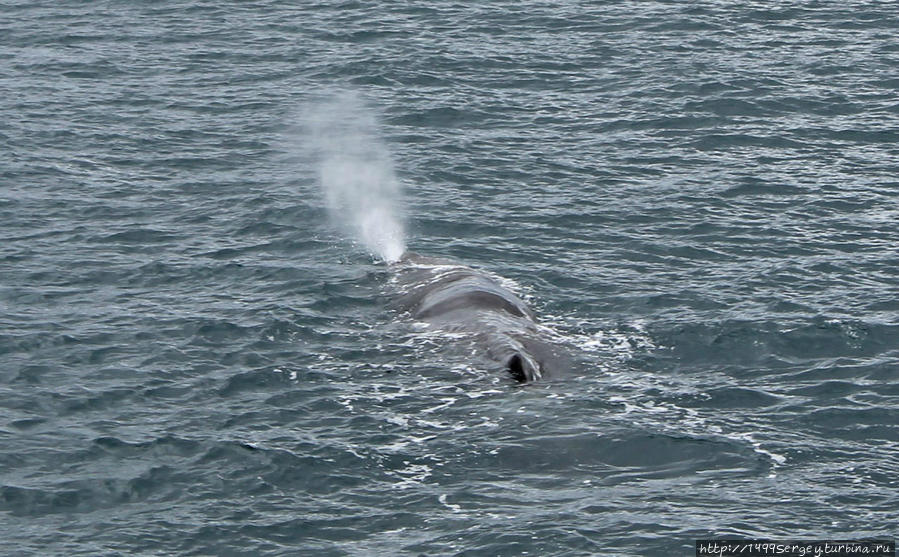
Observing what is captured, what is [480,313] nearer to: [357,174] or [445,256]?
[445,256]

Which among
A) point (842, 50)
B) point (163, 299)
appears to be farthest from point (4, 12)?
point (842, 50)

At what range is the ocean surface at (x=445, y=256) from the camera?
4175 centimetres

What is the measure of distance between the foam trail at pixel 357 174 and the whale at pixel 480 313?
3646 mm

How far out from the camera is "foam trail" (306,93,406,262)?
64688mm

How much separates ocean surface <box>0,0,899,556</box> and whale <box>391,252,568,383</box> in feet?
2.72

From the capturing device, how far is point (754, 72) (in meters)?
80.2

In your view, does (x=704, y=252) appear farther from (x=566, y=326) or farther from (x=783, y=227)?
(x=566, y=326)

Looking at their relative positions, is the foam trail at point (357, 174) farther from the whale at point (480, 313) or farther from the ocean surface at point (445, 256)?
the whale at point (480, 313)

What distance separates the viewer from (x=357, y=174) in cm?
7075

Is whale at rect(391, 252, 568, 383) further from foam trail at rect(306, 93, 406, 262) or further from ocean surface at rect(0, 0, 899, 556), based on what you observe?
foam trail at rect(306, 93, 406, 262)

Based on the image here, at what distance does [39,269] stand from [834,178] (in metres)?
34.8

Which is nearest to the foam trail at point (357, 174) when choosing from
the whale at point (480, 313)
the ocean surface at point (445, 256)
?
the ocean surface at point (445, 256)

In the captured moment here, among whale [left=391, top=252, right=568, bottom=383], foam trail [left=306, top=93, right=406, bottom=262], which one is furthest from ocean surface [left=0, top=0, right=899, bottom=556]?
whale [left=391, top=252, right=568, bottom=383]

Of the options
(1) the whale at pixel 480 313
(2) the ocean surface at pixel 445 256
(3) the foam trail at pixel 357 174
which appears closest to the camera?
(2) the ocean surface at pixel 445 256
